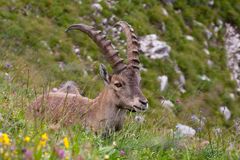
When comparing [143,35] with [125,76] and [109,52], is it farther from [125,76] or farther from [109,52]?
[125,76]

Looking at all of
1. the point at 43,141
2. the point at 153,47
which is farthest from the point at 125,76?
the point at 153,47

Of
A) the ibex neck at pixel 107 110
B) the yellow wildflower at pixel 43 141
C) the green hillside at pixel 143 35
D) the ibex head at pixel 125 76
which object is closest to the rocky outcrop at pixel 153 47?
the green hillside at pixel 143 35

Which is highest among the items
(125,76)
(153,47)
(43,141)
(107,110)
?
(43,141)

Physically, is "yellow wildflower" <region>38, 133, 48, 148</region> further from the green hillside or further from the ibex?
the green hillside

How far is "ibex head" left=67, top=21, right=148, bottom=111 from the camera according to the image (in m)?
9.66

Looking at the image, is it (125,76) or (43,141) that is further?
(125,76)

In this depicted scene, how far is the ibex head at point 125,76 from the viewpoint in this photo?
9664 millimetres

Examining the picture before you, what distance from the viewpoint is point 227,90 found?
24.2 m

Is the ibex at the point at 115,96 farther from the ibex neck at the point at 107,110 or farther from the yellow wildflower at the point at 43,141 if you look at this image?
the yellow wildflower at the point at 43,141

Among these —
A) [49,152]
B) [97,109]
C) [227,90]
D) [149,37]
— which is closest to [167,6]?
[149,37]

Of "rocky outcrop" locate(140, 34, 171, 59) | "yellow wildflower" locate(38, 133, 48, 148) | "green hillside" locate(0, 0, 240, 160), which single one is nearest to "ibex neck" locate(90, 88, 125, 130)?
"green hillside" locate(0, 0, 240, 160)

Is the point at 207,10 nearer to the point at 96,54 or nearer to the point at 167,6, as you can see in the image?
the point at 167,6

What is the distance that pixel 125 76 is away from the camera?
9.99 m

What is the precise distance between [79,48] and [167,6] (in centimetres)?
640
